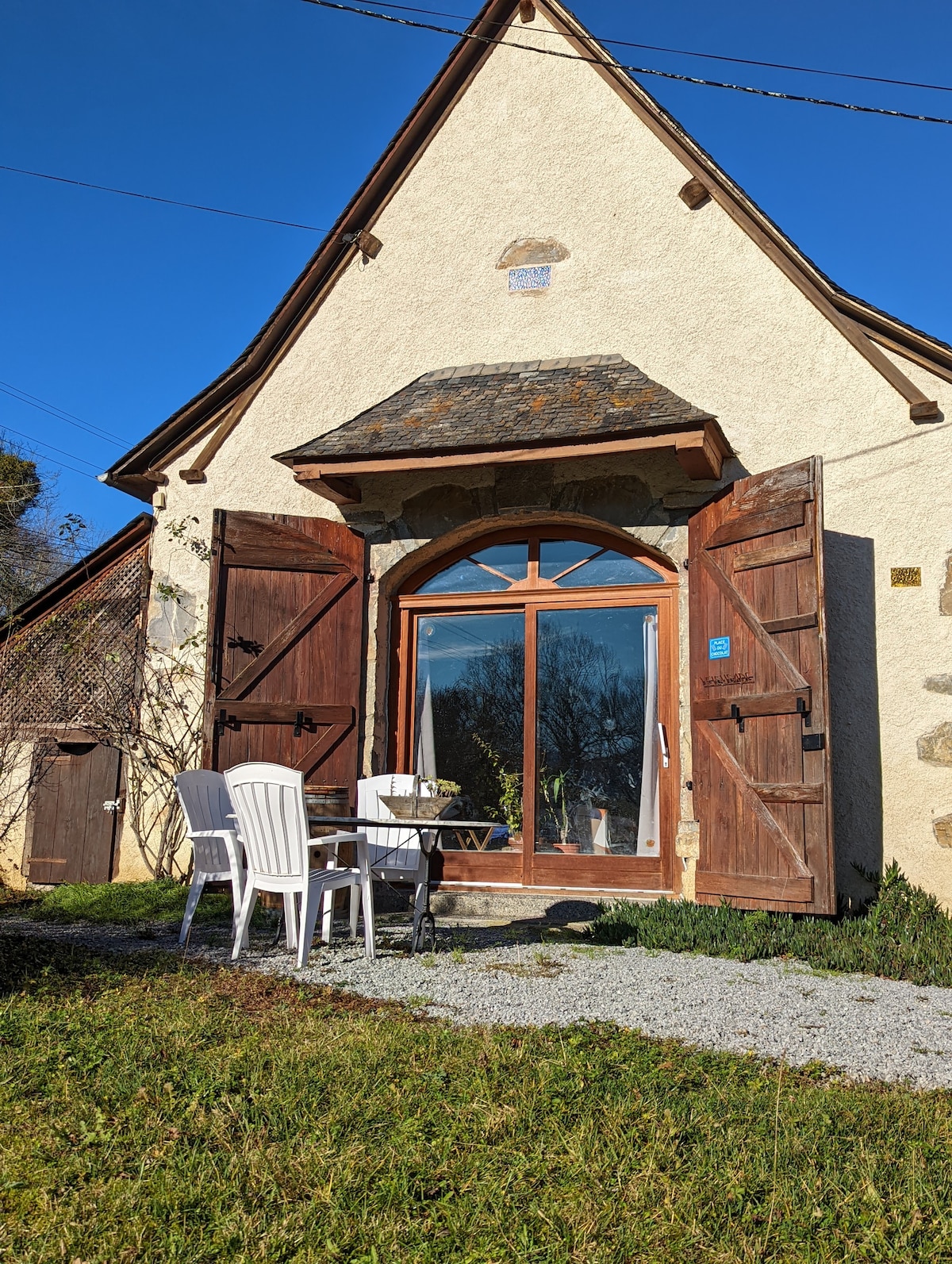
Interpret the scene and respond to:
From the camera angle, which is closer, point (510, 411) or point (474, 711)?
point (510, 411)

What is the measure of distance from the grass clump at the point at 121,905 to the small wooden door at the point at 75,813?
53cm

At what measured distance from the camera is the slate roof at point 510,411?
7.09 m

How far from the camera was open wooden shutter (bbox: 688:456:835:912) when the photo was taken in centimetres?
631

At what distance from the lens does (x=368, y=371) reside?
851cm

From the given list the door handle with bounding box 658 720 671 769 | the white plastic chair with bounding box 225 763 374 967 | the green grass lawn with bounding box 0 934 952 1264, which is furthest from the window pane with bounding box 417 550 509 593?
the green grass lawn with bounding box 0 934 952 1264

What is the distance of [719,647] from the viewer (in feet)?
23.2

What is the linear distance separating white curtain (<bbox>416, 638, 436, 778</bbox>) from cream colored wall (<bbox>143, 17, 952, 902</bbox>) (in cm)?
40

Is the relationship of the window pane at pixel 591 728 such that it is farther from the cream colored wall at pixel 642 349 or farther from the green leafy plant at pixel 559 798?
the cream colored wall at pixel 642 349

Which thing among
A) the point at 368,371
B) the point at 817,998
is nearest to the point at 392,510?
the point at 368,371

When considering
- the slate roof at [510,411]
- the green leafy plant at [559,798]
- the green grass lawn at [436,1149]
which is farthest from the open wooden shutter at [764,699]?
the green grass lawn at [436,1149]

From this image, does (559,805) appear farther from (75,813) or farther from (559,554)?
(75,813)

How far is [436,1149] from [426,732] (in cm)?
549

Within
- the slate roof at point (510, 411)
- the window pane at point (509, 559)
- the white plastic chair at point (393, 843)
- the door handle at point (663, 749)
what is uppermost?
the slate roof at point (510, 411)

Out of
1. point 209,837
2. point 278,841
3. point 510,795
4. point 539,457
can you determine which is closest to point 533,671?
point 510,795
